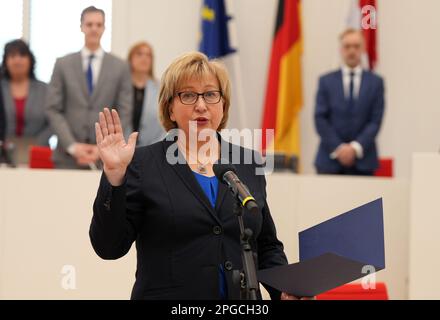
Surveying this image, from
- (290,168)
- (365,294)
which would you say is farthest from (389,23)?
(365,294)

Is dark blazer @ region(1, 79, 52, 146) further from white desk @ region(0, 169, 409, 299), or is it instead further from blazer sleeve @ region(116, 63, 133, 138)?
white desk @ region(0, 169, 409, 299)

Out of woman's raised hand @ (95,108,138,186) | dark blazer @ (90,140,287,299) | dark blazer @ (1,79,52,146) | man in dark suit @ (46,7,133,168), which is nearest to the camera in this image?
woman's raised hand @ (95,108,138,186)

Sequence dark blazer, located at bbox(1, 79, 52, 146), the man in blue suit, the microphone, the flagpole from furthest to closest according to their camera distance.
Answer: the flagpole
the man in blue suit
dark blazer, located at bbox(1, 79, 52, 146)
the microphone

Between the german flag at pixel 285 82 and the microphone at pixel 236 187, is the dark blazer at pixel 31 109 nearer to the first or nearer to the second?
the german flag at pixel 285 82

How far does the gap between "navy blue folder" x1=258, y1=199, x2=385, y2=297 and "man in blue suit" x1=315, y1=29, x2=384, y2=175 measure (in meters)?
4.29

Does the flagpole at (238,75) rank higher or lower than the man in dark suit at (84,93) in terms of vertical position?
higher

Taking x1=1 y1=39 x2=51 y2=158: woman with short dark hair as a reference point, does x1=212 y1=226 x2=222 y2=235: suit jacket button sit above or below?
below

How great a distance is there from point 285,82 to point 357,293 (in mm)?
5217

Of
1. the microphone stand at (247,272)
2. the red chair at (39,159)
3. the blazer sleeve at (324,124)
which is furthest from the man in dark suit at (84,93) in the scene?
the microphone stand at (247,272)

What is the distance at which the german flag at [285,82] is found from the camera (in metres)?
9.41

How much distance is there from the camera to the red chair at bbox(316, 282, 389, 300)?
4.30 m

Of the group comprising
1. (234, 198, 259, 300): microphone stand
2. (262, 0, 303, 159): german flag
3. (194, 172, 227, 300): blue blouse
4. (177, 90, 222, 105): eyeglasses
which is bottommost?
(234, 198, 259, 300): microphone stand

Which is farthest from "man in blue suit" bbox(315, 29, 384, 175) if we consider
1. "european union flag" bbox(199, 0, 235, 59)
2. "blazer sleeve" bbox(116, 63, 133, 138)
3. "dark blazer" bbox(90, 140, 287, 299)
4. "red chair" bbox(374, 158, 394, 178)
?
"dark blazer" bbox(90, 140, 287, 299)

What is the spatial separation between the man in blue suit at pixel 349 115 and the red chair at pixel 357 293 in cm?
260
